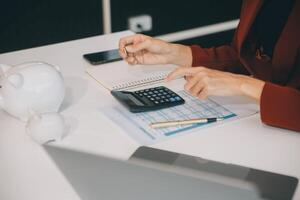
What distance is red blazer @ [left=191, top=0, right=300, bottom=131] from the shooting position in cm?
88

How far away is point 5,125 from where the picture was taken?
0.90 m

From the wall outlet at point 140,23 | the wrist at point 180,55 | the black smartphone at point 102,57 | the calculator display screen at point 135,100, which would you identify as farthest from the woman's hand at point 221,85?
the wall outlet at point 140,23

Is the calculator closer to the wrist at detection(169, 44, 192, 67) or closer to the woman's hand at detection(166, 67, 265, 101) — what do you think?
the woman's hand at detection(166, 67, 265, 101)

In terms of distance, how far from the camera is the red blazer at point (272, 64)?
0.88 m

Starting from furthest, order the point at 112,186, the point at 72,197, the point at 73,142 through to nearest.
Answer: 1. the point at 73,142
2. the point at 72,197
3. the point at 112,186

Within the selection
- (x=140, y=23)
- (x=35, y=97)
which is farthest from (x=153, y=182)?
(x=140, y=23)

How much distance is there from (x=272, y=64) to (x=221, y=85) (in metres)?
0.20

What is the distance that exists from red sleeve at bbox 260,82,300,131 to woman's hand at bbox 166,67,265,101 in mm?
25

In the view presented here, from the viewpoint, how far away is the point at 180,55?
118 centimetres

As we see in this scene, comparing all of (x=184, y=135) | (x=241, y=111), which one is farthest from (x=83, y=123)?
(x=241, y=111)

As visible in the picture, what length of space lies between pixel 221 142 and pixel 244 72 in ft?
1.49

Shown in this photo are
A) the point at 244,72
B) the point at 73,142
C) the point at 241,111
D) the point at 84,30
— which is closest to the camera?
the point at 73,142

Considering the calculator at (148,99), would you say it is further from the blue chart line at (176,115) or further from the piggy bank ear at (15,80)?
the piggy bank ear at (15,80)

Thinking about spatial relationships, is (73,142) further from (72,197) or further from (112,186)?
(112,186)
